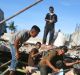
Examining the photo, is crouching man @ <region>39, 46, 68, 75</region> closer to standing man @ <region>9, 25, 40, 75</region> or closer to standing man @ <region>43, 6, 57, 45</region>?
standing man @ <region>9, 25, 40, 75</region>

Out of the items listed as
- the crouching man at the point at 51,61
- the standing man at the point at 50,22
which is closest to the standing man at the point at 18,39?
the crouching man at the point at 51,61

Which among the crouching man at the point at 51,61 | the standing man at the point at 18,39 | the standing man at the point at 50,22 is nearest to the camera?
the standing man at the point at 18,39

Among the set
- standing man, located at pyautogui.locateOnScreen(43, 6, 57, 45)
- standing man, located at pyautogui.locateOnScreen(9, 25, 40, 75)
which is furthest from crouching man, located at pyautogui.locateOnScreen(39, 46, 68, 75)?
standing man, located at pyautogui.locateOnScreen(43, 6, 57, 45)

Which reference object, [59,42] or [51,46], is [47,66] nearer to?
[51,46]

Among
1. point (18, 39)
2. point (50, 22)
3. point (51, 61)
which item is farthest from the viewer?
point (50, 22)

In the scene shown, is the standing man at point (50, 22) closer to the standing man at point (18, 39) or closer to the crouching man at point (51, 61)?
the crouching man at point (51, 61)

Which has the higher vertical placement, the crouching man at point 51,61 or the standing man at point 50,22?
the standing man at point 50,22

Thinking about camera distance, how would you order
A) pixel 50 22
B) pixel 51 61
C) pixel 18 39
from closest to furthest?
pixel 18 39, pixel 51 61, pixel 50 22

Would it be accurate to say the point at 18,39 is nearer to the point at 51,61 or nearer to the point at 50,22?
the point at 51,61

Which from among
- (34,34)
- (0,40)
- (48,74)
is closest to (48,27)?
(0,40)

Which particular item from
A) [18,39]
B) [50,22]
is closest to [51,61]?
[18,39]

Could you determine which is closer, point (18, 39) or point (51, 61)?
point (18, 39)

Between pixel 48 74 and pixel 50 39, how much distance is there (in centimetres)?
398

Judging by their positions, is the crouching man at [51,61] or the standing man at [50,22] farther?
the standing man at [50,22]
